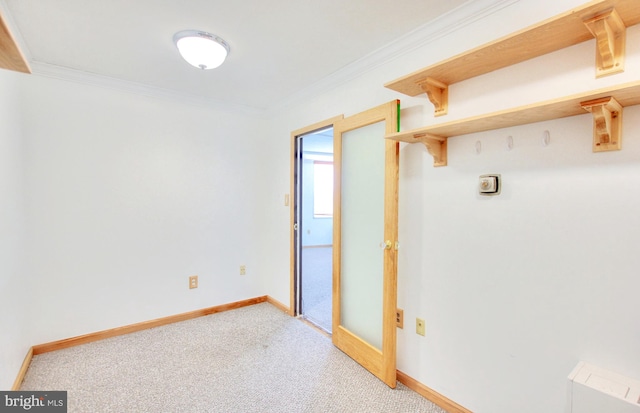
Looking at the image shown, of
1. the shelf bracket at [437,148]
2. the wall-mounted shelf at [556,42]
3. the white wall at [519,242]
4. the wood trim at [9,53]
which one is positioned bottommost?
the white wall at [519,242]

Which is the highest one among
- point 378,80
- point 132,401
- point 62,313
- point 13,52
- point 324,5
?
point 324,5

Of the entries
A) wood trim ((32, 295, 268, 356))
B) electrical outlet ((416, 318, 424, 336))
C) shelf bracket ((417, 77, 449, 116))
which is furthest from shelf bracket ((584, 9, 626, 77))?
wood trim ((32, 295, 268, 356))

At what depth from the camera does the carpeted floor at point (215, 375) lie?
1811 mm

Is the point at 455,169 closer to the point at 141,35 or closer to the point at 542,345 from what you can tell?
the point at 542,345

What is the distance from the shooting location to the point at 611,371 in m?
1.21

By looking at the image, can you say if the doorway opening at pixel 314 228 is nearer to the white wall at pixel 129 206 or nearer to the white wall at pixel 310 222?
the white wall at pixel 310 222

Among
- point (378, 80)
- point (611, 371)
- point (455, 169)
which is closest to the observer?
point (611, 371)

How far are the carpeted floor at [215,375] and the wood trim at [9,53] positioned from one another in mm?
1834

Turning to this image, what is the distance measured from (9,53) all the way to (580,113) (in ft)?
6.94

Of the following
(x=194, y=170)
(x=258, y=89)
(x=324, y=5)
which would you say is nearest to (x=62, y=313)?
(x=194, y=170)

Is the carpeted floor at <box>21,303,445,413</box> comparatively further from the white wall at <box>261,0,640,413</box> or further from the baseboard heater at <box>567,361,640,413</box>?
the baseboard heater at <box>567,361,640,413</box>

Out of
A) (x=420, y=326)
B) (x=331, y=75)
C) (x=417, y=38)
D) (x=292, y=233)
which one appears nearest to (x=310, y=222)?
(x=292, y=233)

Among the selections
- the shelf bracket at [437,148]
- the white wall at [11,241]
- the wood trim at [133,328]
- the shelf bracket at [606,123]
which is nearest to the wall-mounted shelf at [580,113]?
the shelf bracket at [606,123]

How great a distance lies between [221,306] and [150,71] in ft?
7.73
